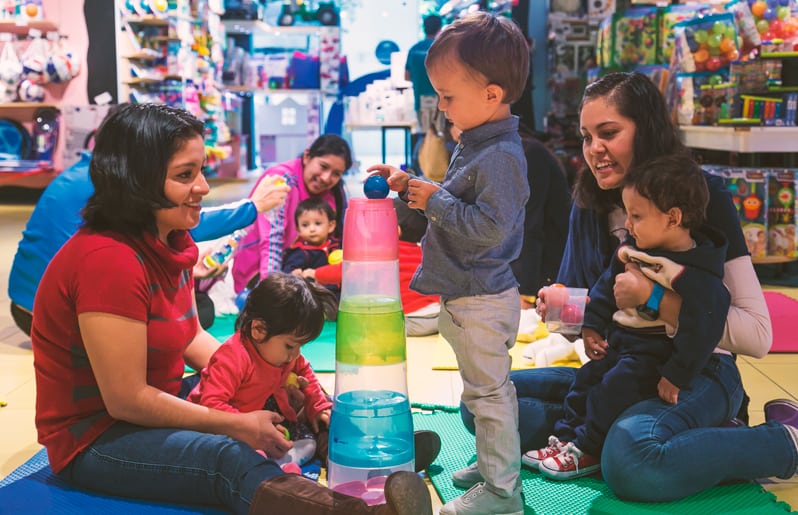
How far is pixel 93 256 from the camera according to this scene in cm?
192

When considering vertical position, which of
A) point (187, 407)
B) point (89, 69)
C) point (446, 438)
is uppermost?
point (89, 69)

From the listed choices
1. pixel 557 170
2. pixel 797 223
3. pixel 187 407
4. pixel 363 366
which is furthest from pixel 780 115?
pixel 187 407

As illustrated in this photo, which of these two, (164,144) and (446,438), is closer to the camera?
(164,144)

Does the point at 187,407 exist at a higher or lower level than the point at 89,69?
lower

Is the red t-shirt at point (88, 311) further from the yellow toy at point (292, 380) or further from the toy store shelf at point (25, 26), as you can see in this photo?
the toy store shelf at point (25, 26)

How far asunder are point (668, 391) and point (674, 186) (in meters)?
0.50

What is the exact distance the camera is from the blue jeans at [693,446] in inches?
80.9

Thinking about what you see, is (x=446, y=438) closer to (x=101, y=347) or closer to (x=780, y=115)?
(x=101, y=347)

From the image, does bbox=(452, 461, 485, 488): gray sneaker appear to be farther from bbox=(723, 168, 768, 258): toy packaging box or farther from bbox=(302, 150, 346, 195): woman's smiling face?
bbox=(723, 168, 768, 258): toy packaging box

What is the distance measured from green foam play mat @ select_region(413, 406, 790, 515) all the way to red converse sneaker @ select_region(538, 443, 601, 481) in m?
0.02

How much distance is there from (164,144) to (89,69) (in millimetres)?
7375

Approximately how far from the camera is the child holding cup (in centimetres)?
206

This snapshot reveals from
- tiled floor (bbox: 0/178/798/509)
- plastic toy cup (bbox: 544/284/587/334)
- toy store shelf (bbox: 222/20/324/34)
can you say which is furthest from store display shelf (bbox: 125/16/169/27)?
plastic toy cup (bbox: 544/284/587/334)

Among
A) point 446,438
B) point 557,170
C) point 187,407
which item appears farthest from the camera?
point 557,170
